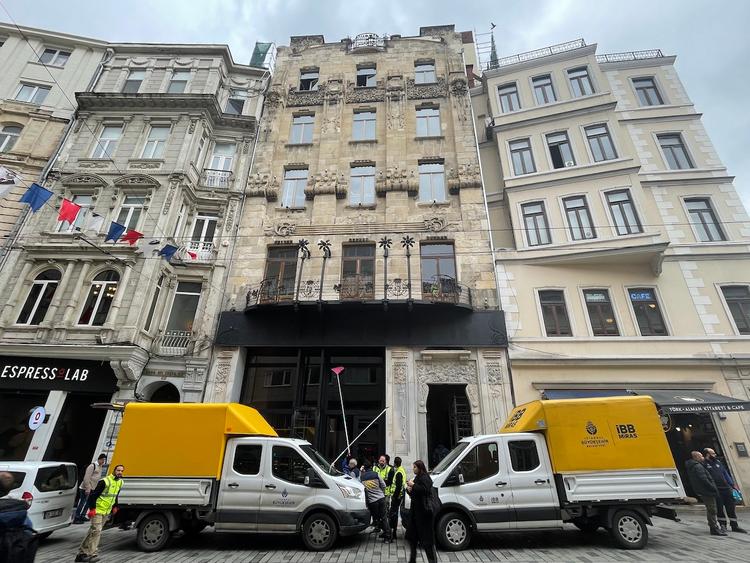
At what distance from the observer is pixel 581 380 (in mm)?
13867

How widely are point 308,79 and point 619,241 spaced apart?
64.4 ft

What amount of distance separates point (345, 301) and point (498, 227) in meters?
8.45

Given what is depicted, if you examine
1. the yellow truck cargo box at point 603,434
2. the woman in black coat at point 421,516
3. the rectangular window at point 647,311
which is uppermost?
the rectangular window at point 647,311

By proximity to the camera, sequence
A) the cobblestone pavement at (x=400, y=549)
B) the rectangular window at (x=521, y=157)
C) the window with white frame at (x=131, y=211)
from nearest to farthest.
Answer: the cobblestone pavement at (x=400, y=549) → the window with white frame at (x=131, y=211) → the rectangular window at (x=521, y=157)

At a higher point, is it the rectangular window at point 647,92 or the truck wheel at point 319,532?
the rectangular window at point 647,92

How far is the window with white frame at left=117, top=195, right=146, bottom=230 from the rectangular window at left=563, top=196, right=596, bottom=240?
19.9 m

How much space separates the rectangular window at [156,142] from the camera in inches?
739

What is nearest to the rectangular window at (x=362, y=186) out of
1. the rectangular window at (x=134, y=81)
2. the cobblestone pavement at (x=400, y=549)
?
the rectangular window at (x=134, y=81)

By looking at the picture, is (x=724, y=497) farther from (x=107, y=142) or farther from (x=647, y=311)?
(x=107, y=142)

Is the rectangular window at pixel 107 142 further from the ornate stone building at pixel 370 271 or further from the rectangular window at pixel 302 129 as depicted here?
the rectangular window at pixel 302 129

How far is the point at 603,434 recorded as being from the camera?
27.3 ft

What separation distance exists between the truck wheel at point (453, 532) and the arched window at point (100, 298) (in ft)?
50.2

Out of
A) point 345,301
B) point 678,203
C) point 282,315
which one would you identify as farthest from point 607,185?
point 282,315

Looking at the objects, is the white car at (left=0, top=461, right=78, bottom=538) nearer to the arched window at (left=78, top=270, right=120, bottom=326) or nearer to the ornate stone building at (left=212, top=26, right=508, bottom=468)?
the ornate stone building at (left=212, top=26, right=508, bottom=468)
